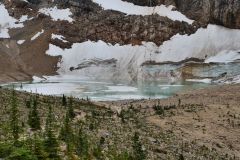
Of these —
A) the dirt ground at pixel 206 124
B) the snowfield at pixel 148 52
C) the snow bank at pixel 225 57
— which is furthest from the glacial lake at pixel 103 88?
the dirt ground at pixel 206 124

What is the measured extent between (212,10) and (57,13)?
36713 millimetres

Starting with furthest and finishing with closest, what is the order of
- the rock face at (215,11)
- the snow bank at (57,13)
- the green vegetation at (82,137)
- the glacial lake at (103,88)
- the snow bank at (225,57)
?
the snow bank at (57,13) < the rock face at (215,11) < the snow bank at (225,57) < the glacial lake at (103,88) < the green vegetation at (82,137)

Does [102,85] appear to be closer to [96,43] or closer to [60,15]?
[96,43]

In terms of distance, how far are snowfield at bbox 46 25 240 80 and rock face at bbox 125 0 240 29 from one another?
1.85 meters

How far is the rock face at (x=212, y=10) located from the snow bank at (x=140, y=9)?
1515mm

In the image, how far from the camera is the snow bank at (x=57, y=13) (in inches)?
5005

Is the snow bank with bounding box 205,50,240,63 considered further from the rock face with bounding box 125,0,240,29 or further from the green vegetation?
the green vegetation

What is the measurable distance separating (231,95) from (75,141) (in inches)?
1924

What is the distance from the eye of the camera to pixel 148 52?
387 ft

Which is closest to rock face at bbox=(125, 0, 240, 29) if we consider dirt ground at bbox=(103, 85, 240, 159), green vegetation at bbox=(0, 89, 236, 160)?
dirt ground at bbox=(103, 85, 240, 159)

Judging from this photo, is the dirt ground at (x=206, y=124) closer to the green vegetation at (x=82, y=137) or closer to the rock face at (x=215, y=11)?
the green vegetation at (x=82, y=137)

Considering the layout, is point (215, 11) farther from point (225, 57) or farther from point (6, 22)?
point (6, 22)

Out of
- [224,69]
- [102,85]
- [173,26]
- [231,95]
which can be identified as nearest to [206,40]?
[173,26]

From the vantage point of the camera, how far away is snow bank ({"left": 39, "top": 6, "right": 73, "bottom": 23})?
417ft
